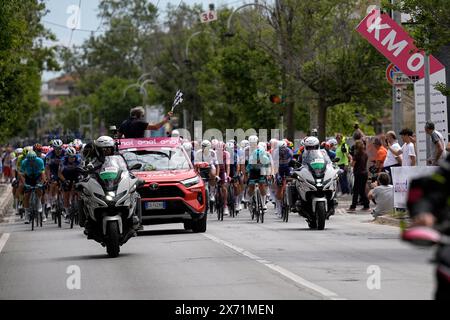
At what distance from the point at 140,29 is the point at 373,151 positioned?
9426cm

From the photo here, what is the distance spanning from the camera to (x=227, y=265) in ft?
52.5

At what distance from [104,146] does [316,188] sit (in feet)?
20.3

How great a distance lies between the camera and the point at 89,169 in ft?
59.8

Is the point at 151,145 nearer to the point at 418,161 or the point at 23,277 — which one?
the point at 418,161

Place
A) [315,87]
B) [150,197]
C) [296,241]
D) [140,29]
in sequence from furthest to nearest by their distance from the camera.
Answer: [140,29] < [315,87] < [150,197] < [296,241]

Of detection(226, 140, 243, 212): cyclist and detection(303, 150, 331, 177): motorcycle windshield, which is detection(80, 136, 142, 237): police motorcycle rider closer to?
detection(303, 150, 331, 177): motorcycle windshield

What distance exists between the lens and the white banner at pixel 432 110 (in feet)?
85.9

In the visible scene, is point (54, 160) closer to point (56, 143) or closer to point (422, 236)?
point (56, 143)

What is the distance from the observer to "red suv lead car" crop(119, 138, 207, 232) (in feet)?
73.8

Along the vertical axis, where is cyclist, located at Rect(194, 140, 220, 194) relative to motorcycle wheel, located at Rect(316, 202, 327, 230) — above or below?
above

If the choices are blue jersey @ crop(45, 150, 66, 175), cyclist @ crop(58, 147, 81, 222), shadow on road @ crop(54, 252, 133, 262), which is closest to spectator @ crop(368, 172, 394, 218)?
cyclist @ crop(58, 147, 81, 222)

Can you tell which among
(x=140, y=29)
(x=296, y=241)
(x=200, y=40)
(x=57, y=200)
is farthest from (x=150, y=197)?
(x=140, y=29)

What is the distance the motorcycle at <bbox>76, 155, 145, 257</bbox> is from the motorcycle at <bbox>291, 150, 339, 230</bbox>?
5.95 meters

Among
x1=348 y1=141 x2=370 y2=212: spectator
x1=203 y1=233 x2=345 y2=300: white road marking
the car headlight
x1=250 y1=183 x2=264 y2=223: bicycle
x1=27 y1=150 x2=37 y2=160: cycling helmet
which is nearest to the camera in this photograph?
x1=203 y1=233 x2=345 y2=300: white road marking
